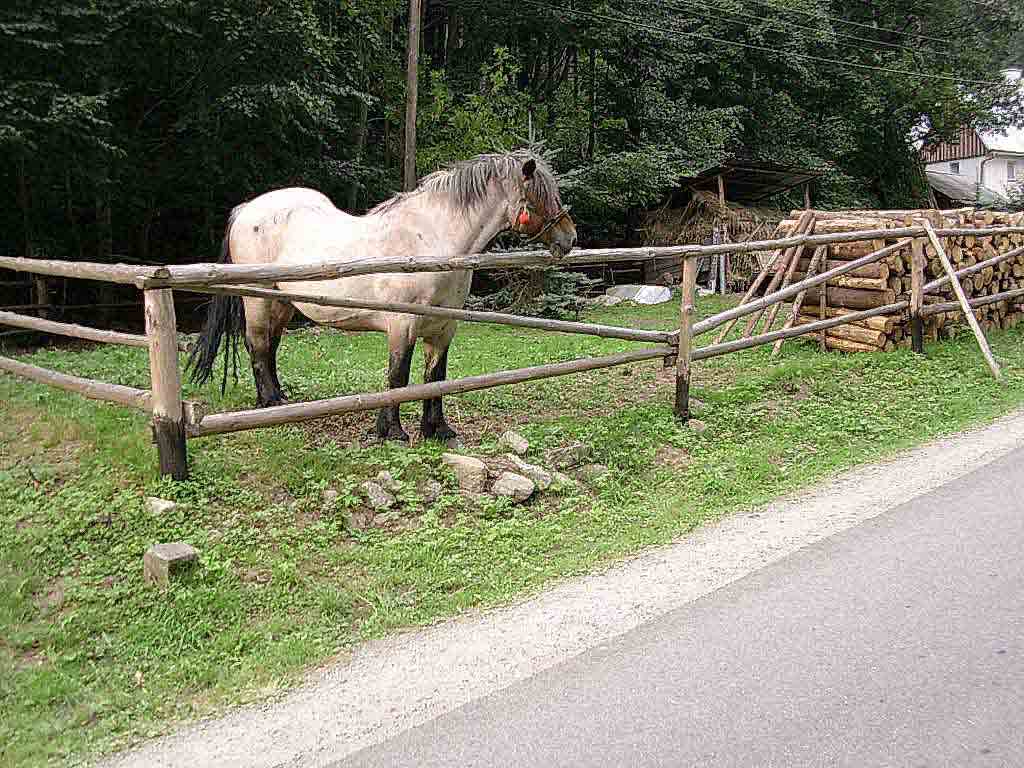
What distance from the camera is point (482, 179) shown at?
5.53m

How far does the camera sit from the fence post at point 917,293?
8414mm

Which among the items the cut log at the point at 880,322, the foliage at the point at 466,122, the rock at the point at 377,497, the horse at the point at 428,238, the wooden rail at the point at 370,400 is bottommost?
the rock at the point at 377,497

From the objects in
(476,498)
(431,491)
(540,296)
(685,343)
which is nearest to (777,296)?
(685,343)

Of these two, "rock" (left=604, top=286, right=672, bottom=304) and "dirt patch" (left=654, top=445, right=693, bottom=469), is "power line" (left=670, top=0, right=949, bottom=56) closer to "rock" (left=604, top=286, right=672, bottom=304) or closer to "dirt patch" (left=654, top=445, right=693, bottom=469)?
"rock" (left=604, top=286, right=672, bottom=304)

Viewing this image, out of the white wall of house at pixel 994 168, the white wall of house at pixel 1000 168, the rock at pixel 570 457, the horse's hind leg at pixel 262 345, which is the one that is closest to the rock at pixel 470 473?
the rock at pixel 570 457

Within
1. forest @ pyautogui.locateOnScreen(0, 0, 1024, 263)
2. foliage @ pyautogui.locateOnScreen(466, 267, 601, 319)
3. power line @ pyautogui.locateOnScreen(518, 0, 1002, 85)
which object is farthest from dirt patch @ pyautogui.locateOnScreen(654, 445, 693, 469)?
power line @ pyautogui.locateOnScreen(518, 0, 1002, 85)

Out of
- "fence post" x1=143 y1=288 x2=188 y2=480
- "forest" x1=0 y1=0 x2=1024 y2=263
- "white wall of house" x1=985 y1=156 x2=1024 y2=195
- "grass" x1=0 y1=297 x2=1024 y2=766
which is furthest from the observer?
"white wall of house" x1=985 y1=156 x2=1024 y2=195

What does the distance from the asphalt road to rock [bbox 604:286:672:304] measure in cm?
1527

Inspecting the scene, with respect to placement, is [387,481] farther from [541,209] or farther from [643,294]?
[643,294]

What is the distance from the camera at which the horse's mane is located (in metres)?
5.36

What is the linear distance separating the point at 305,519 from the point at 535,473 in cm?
143

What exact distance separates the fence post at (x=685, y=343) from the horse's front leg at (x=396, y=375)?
2.05 meters

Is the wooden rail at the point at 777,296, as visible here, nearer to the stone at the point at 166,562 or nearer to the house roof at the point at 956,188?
the stone at the point at 166,562

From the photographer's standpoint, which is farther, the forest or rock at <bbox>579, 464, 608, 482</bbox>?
the forest
